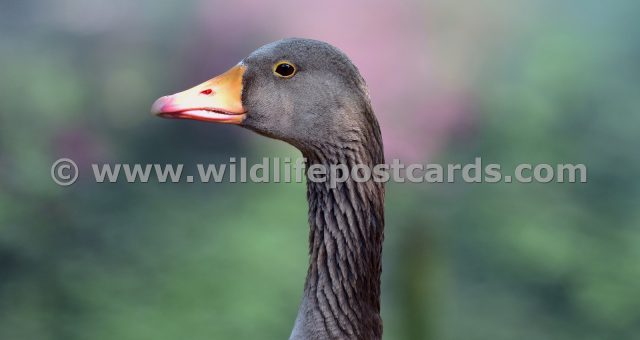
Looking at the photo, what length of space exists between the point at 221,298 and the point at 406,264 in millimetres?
657

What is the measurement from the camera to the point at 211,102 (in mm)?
1419

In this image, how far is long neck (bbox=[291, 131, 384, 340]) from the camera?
4.75ft

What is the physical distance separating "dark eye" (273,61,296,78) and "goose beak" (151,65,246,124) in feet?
0.18

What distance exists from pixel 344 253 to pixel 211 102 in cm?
33

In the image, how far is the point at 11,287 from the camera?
2.86 meters

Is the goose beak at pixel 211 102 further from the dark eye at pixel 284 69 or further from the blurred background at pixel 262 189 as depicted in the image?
the blurred background at pixel 262 189

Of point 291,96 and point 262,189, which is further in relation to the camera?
point 262,189

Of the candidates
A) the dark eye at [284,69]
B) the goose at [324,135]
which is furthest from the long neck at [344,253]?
the dark eye at [284,69]

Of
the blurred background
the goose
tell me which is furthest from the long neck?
the blurred background

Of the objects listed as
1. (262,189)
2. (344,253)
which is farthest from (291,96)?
(262,189)

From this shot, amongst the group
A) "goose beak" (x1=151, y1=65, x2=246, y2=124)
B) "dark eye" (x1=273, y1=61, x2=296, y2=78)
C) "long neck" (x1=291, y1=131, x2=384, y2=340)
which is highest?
"dark eye" (x1=273, y1=61, x2=296, y2=78)

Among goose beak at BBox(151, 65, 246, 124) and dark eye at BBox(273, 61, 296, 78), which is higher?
dark eye at BBox(273, 61, 296, 78)

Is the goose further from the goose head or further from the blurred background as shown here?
the blurred background

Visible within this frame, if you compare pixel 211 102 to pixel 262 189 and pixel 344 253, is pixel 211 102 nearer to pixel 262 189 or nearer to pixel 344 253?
pixel 344 253
